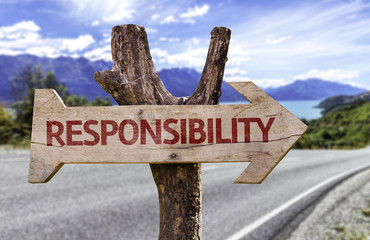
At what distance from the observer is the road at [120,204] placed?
14.0 ft

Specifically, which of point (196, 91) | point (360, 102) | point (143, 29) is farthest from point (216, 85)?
point (360, 102)

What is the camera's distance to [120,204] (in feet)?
17.7

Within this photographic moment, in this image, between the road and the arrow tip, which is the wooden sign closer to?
the arrow tip

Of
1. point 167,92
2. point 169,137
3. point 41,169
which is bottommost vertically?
point 41,169

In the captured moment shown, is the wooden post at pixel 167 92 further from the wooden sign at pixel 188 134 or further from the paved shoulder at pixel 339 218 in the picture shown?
the paved shoulder at pixel 339 218

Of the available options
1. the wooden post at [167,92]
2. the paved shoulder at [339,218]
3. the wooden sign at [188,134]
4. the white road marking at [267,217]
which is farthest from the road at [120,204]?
the wooden sign at [188,134]

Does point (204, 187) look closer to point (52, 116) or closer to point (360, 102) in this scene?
point (52, 116)

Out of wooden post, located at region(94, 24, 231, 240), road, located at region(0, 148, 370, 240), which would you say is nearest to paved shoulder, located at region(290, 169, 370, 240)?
road, located at region(0, 148, 370, 240)

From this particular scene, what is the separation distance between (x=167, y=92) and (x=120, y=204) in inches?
165

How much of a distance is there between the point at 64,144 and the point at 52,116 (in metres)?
0.17

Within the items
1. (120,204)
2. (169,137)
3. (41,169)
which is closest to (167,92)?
(169,137)

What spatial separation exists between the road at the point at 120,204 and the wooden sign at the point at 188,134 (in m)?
2.91

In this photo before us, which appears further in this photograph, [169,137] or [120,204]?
[120,204]

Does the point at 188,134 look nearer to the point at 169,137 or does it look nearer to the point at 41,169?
the point at 169,137
